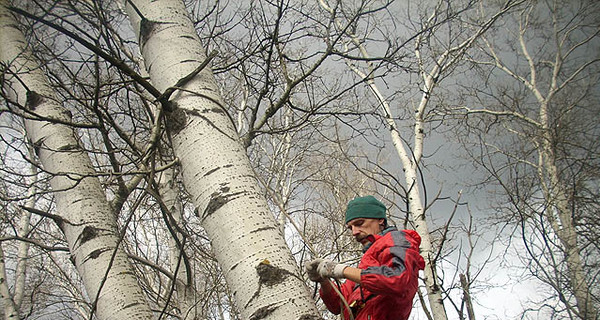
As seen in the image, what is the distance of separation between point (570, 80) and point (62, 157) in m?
11.3

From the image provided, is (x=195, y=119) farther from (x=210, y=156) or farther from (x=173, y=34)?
(x=173, y=34)

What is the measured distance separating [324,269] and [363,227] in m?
0.47

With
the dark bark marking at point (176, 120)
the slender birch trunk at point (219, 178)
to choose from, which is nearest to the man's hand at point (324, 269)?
the slender birch trunk at point (219, 178)

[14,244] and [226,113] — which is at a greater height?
[14,244]

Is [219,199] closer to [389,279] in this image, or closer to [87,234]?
[389,279]

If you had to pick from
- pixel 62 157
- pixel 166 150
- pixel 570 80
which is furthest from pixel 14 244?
pixel 570 80

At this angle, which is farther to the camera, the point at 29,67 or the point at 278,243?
the point at 29,67

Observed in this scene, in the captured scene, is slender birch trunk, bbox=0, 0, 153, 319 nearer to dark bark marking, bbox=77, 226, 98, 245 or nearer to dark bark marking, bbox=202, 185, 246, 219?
dark bark marking, bbox=77, 226, 98, 245

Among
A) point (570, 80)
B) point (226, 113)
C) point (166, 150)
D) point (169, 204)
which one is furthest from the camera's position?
point (570, 80)

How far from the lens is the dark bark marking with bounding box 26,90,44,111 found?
2.11 meters

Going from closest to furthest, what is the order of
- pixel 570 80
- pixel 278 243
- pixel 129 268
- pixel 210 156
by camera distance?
pixel 278 243, pixel 210 156, pixel 129 268, pixel 570 80

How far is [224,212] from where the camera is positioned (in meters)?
1.22

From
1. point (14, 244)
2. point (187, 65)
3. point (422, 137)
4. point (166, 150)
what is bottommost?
point (187, 65)

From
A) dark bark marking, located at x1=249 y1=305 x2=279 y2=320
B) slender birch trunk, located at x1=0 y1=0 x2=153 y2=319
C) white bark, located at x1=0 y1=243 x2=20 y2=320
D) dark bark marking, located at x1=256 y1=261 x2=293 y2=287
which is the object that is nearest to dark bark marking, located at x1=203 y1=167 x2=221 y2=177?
dark bark marking, located at x1=256 y1=261 x2=293 y2=287
